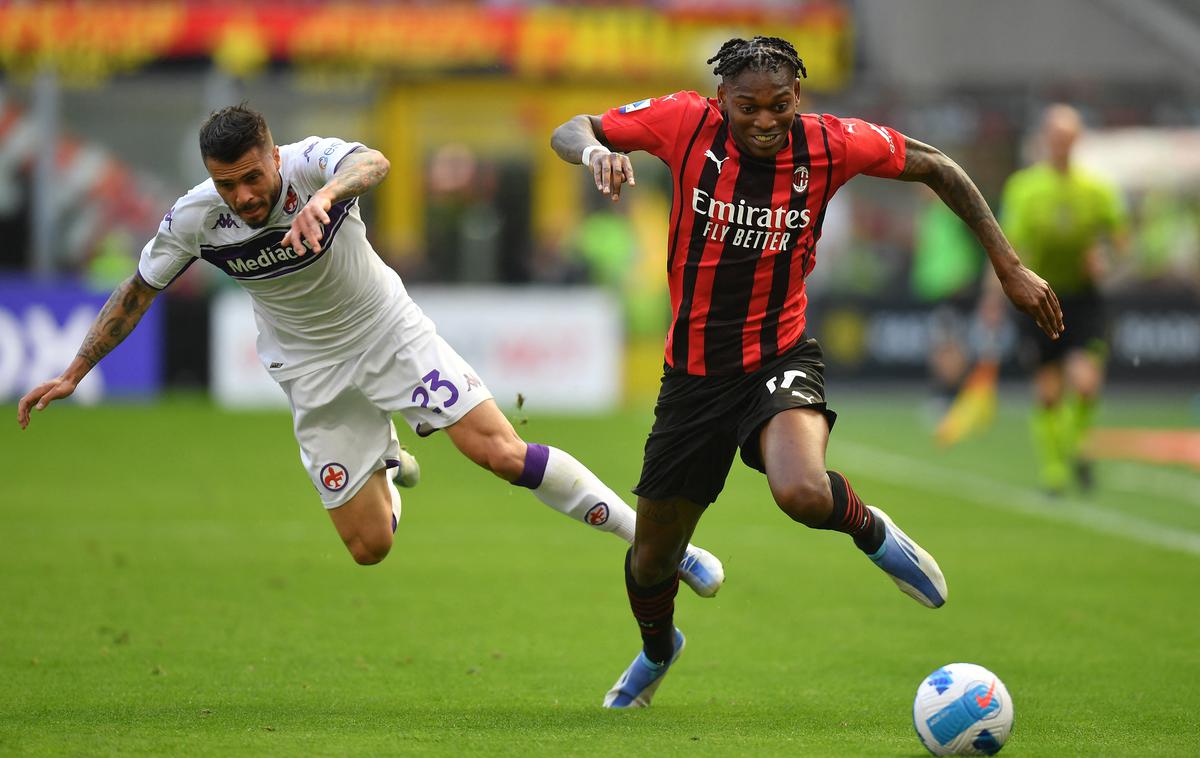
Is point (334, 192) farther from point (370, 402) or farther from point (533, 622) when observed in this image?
point (533, 622)

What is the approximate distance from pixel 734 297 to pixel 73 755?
2.67 meters

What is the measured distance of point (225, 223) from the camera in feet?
21.5

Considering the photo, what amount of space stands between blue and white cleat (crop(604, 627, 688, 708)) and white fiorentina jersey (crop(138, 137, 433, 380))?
161 cm

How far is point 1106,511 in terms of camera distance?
40.0 feet

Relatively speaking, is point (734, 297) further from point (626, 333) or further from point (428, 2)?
point (428, 2)

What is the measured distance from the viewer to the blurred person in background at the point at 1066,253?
12539mm

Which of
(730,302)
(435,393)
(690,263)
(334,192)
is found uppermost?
(334,192)

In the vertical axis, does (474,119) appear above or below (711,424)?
below

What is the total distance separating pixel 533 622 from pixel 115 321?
2.50 metres

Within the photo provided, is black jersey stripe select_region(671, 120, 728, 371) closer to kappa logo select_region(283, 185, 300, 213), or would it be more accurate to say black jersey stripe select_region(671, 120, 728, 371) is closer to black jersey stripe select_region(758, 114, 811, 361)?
black jersey stripe select_region(758, 114, 811, 361)

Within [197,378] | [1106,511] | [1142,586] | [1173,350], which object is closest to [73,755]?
[1142,586]

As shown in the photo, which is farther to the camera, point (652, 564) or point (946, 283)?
point (946, 283)

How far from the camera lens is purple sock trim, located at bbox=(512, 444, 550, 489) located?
6.67m

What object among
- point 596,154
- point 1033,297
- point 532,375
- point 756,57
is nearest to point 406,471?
point 596,154
